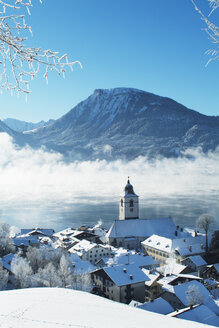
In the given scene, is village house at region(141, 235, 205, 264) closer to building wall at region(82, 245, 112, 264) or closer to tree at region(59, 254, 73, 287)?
building wall at region(82, 245, 112, 264)

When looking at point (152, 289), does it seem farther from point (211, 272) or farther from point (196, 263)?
point (196, 263)

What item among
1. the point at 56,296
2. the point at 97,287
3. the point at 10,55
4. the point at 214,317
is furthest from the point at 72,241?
the point at 10,55

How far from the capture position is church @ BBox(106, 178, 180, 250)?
50.3 metres

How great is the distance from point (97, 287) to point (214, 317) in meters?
13.5

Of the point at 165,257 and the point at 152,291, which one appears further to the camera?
the point at 165,257

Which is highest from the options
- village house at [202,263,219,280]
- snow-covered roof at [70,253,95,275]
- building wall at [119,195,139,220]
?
building wall at [119,195,139,220]

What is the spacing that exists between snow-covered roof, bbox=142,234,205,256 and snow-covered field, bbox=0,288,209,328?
117ft

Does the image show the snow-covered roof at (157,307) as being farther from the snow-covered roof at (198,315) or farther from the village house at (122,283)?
the village house at (122,283)

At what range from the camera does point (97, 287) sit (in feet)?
97.1

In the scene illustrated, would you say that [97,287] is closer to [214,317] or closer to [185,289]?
[185,289]

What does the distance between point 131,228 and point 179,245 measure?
10.3 m

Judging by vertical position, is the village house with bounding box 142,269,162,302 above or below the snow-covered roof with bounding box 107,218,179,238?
below

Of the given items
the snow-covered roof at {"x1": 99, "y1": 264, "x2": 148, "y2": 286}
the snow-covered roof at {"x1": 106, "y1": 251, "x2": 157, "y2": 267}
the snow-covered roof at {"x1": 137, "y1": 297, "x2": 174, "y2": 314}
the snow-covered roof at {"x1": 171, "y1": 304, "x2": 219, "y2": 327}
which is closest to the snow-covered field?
the snow-covered roof at {"x1": 171, "y1": 304, "x2": 219, "y2": 327}

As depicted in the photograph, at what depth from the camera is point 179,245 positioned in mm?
43094
